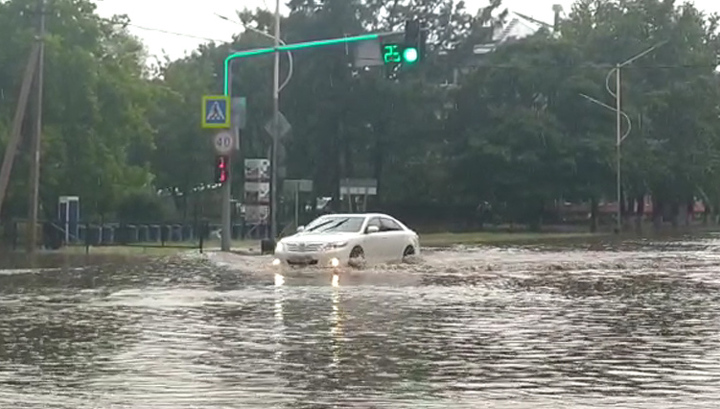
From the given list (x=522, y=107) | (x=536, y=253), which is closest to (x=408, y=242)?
(x=536, y=253)

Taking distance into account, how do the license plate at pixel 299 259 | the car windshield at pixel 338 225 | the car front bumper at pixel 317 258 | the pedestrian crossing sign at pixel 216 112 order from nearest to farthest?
the car front bumper at pixel 317 258 → the license plate at pixel 299 259 → the car windshield at pixel 338 225 → the pedestrian crossing sign at pixel 216 112

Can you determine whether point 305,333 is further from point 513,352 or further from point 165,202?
point 165,202

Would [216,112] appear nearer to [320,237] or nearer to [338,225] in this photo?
[338,225]

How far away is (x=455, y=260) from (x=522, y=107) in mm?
42375

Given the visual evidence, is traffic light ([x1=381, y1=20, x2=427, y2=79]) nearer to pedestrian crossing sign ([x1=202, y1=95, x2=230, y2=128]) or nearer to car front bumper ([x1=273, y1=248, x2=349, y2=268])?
car front bumper ([x1=273, y1=248, x2=349, y2=268])

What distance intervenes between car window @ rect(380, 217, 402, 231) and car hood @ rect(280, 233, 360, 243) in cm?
158

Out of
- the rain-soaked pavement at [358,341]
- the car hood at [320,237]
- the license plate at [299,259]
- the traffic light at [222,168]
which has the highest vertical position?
the traffic light at [222,168]

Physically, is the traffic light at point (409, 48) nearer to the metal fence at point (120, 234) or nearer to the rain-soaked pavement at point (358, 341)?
the rain-soaked pavement at point (358, 341)

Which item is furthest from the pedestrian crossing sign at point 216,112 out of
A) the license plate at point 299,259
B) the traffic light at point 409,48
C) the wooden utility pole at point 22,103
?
the license plate at point 299,259

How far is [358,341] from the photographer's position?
15.0 meters

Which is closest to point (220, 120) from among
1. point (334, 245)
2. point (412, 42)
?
point (412, 42)

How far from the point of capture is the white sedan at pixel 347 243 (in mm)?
29297

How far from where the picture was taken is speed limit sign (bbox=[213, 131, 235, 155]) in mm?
39406

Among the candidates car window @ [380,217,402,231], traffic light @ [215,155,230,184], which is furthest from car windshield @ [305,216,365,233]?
traffic light @ [215,155,230,184]
